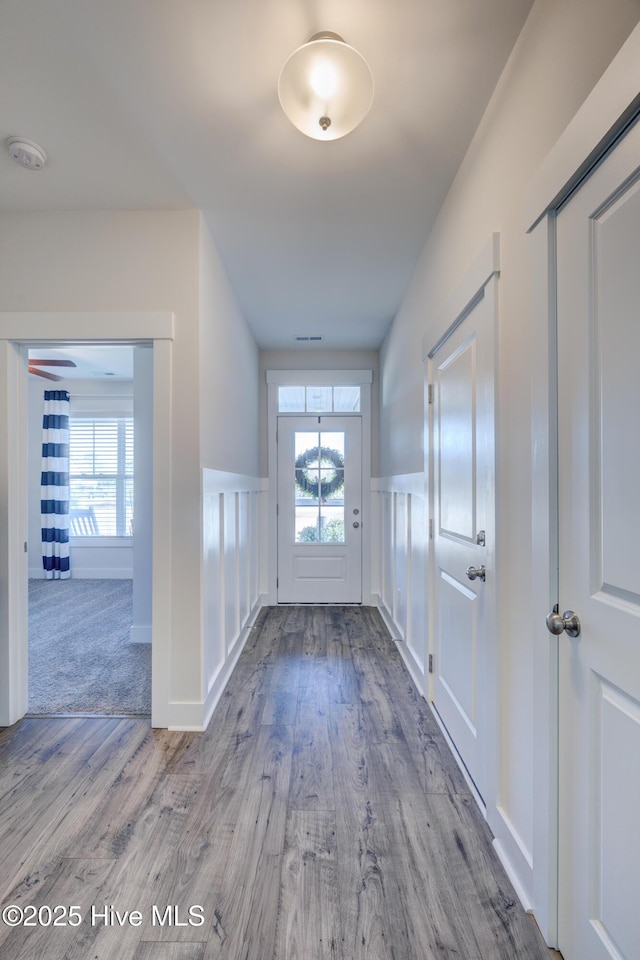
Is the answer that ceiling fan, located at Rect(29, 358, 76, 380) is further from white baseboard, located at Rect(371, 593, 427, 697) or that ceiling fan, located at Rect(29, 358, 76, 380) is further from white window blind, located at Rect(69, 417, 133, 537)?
white baseboard, located at Rect(371, 593, 427, 697)

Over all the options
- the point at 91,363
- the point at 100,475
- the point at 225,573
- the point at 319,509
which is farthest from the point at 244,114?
the point at 100,475

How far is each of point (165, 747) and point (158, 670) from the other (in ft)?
1.08

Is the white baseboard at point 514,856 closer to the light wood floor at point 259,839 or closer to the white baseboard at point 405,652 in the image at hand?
the light wood floor at point 259,839

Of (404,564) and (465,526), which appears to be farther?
(404,564)

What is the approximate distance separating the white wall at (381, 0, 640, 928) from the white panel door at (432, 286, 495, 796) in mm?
111

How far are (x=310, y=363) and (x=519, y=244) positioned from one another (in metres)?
3.43

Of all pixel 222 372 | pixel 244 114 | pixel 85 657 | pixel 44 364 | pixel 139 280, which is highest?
pixel 44 364

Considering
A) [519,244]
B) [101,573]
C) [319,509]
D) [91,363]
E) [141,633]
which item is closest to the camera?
[519,244]

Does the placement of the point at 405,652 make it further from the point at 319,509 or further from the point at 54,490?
the point at 54,490

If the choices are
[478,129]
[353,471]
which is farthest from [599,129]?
[353,471]

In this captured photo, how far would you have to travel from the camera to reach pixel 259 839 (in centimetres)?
156

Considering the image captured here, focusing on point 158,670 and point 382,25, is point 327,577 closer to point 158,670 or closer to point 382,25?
point 158,670

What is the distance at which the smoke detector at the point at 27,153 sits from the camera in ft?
6.00

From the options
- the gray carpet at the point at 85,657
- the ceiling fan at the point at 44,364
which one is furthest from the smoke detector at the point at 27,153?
the ceiling fan at the point at 44,364
